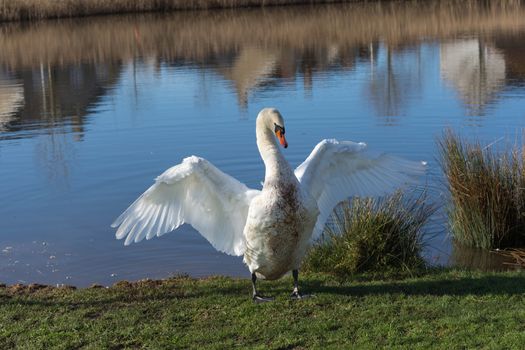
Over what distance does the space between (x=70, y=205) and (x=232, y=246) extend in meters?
6.23

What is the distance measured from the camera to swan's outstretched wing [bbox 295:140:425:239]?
8.36 metres

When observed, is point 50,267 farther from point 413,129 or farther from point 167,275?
point 413,129

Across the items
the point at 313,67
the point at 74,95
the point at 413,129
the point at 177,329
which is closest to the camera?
the point at 177,329

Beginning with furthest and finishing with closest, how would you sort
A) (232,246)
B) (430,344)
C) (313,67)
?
(313,67) → (232,246) → (430,344)

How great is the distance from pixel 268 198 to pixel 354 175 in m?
1.39

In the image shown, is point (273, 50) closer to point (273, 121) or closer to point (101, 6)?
point (101, 6)

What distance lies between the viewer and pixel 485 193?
10.1 metres

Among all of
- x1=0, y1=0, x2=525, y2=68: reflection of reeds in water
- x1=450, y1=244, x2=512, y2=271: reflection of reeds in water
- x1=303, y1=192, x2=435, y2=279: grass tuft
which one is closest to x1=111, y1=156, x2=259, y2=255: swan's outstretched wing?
x1=303, y1=192, x2=435, y2=279: grass tuft

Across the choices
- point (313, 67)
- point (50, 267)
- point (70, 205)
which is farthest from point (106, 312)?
point (313, 67)

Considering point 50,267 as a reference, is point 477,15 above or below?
above

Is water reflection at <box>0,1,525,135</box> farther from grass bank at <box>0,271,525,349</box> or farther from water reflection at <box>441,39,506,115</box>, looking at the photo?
grass bank at <box>0,271,525,349</box>

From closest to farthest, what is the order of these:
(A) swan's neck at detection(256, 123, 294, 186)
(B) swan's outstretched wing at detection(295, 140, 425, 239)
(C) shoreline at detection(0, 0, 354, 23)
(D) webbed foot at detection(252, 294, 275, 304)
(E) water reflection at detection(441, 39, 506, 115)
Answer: (A) swan's neck at detection(256, 123, 294, 186) → (D) webbed foot at detection(252, 294, 275, 304) → (B) swan's outstretched wing at detection(295, 140, 425, 239) → (E) water reflection at detection(441, 39, 506, 115) → (C) shoreline at detection(0, 0, 354, 23)

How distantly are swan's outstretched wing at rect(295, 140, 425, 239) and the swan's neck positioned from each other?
62 centimetres

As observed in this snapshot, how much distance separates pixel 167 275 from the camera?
34.4 ft
